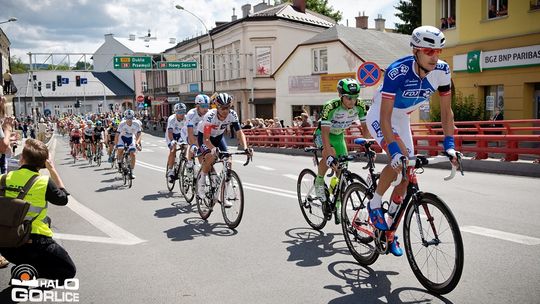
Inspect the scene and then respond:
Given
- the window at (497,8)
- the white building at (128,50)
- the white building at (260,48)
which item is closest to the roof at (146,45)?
the white building at (128,50)

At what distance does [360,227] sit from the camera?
5.36 m

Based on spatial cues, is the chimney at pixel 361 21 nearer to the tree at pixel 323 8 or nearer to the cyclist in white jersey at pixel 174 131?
the tree at pixel 323 8

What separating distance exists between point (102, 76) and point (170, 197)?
94881mm

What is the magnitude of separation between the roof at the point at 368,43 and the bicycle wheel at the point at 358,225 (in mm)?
27048

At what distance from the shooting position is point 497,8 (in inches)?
819

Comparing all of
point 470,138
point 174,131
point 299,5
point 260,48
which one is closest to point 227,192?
point 174,131

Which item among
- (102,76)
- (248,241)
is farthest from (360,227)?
(102,76)

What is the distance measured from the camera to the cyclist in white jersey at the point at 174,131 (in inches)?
455

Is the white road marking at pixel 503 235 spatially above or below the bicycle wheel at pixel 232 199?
below

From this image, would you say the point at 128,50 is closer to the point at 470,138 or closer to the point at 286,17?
the point at 286,17

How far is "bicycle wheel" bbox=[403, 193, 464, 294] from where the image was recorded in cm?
411

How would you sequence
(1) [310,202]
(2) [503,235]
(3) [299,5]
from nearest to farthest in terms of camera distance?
1. (2) [503,235]
2. (1) [310,202]
3. (3) [299,5]

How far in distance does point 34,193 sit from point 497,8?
20878 millimetres

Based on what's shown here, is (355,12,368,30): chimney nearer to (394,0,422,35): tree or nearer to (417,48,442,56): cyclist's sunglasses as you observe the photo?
(394,0,422,35): tree
